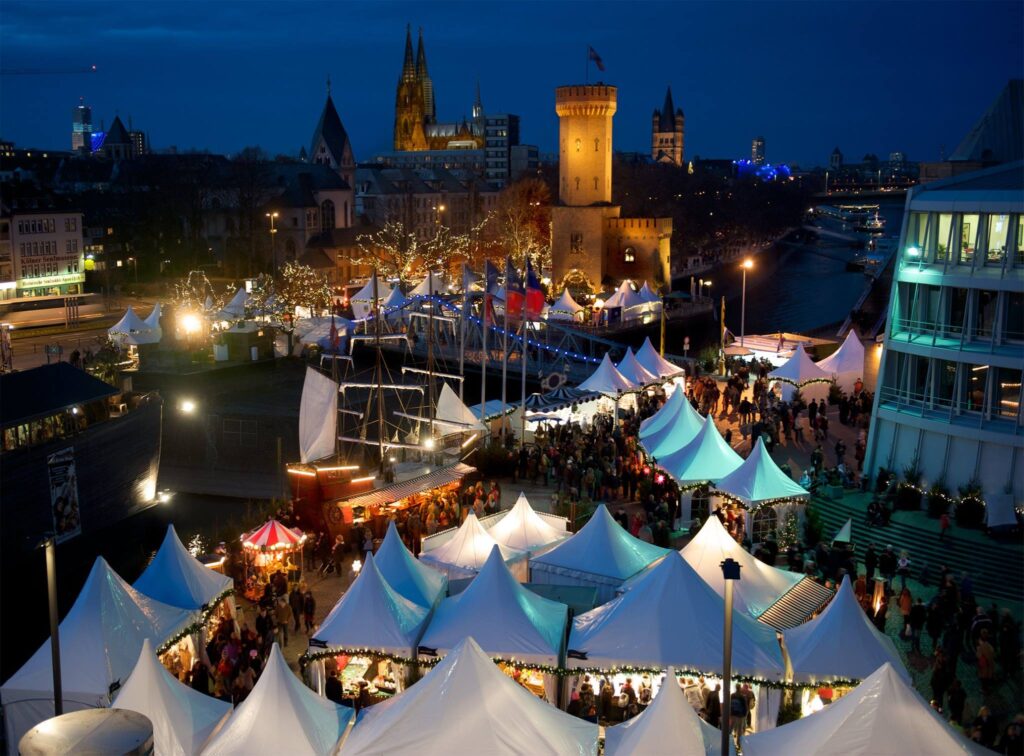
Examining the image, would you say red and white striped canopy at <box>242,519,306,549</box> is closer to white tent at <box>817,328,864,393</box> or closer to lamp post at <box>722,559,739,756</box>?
lamp post at <box>722,559,739,756</box>

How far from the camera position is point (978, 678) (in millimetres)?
15898

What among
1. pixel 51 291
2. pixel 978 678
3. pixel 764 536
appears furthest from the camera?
pixel 51 291

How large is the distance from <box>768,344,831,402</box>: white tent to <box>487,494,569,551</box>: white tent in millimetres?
15337

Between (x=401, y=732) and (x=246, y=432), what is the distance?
23.8 m

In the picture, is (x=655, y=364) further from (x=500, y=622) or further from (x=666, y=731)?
(x=666, y=731)

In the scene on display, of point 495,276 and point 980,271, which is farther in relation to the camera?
point 495,276

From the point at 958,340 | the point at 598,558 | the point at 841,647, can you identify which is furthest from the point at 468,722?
the point at 958,340

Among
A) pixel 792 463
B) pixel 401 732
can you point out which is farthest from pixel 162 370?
pixel 401 732

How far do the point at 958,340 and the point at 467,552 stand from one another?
1263 cm

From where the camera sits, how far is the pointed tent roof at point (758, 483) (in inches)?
845

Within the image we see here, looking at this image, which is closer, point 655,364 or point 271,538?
point 271,538

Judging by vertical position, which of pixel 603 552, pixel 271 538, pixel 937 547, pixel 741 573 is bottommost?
pixel 937 547

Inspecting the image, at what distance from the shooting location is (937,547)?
21.1 meters

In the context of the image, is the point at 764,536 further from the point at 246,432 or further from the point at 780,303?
the point at 780,303
